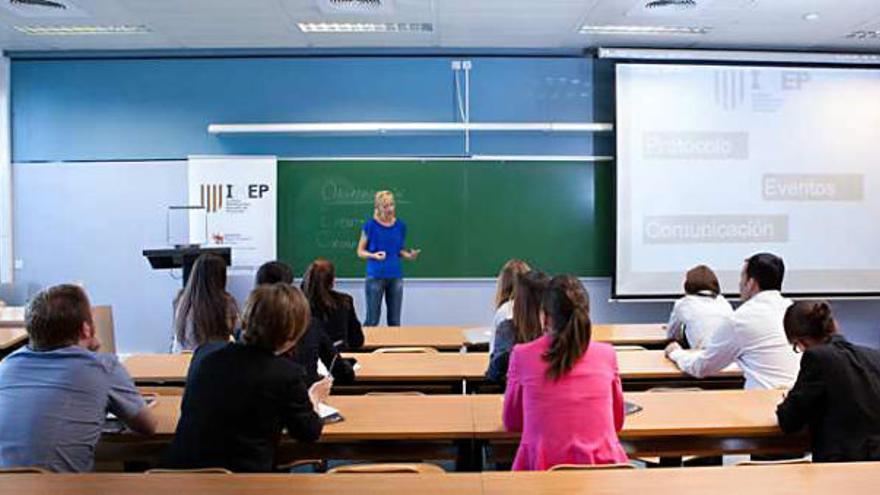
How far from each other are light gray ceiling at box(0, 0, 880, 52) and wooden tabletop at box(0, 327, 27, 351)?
2.66 m

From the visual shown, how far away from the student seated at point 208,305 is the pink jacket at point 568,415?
1659 mm

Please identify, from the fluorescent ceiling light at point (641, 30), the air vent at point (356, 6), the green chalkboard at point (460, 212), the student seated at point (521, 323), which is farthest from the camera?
the green chalkboard at point (460, 212)

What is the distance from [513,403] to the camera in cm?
242

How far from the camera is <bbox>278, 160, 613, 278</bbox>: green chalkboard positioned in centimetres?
702

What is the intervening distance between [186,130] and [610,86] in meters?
4.31

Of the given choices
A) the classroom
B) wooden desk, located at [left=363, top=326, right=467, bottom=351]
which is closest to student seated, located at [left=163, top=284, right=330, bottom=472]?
wooden desk, located at [left=363, top=326, right=467, bottom=351]

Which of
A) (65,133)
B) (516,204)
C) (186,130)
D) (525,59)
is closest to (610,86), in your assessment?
(525,59)

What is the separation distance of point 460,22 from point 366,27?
0.87 meters

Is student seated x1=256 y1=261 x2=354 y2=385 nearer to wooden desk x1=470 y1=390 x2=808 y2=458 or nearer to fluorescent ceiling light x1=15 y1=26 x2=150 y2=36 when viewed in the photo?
wooden desk x1=470 y1=390 x2=808 y2=458

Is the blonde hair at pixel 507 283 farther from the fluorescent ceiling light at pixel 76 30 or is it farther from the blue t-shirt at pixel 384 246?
the fluorescent ceiling light at pixel 76 30

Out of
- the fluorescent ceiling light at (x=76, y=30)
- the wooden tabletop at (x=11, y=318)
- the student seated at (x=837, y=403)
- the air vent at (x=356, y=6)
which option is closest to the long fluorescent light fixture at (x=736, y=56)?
the air vent at (x=356, y=6)

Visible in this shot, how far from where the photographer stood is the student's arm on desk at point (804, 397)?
7.80ft

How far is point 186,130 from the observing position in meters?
7.11

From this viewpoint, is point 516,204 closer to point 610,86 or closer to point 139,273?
point 610,86
